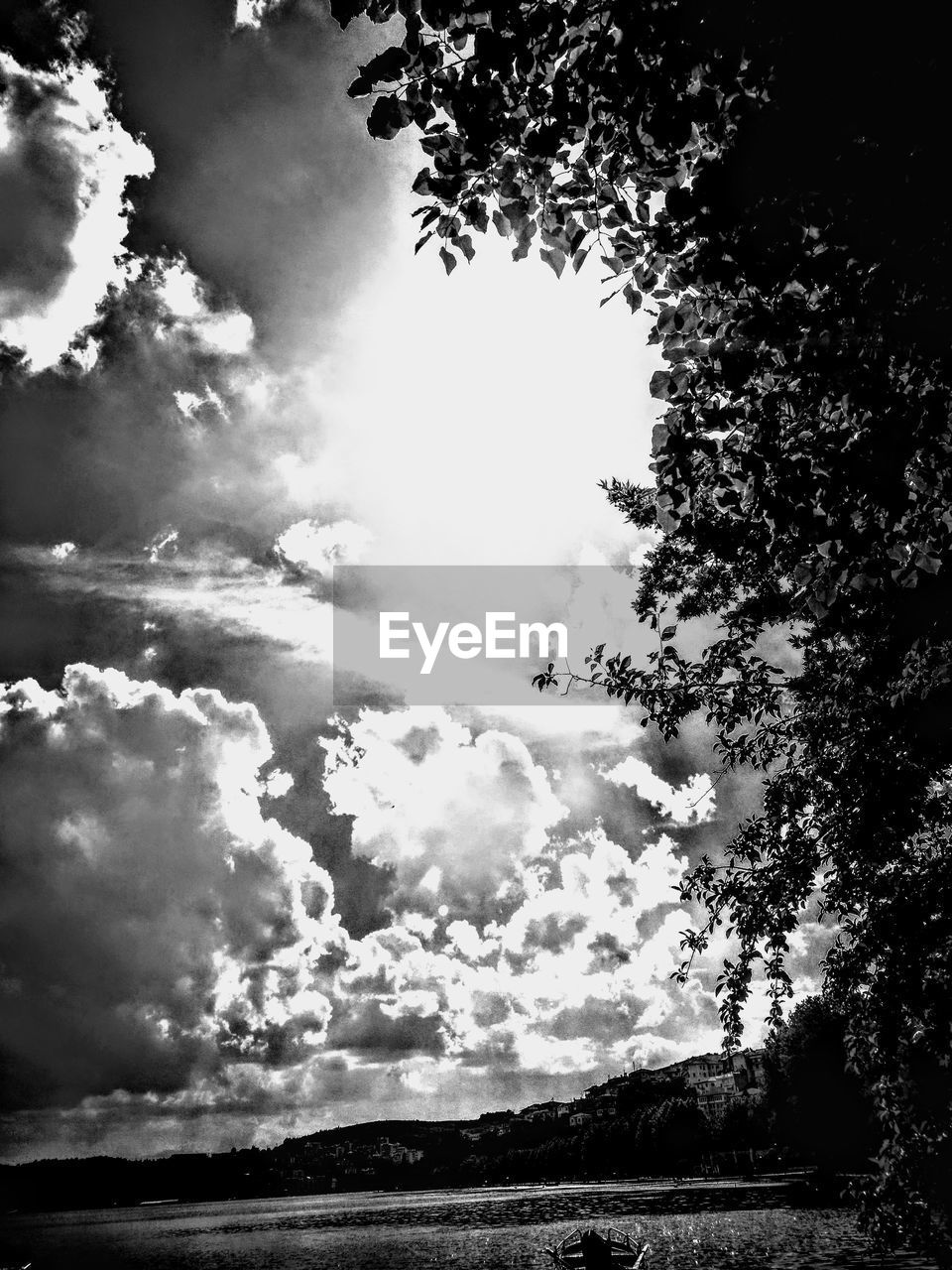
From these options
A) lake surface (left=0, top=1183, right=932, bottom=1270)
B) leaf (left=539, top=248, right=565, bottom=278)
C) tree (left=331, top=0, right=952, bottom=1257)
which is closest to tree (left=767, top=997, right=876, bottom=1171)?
lake surface (left=0, top=1183, right=932, bottom=1270)

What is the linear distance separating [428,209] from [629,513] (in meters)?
6.81

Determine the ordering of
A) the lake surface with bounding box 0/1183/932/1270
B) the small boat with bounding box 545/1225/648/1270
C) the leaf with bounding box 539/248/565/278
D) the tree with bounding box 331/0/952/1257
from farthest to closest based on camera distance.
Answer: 1. the lake surface with bounding box 0/1183/932/1270
2. the small boat with bounding box 545/1225/648/1270
3. the leaf with bounding box 539/248/565/278
4. the tree with bounding box 331/0/952/1257

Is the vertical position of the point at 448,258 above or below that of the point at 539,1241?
above

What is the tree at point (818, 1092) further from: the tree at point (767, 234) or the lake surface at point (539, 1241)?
the tree at point (767, 234)

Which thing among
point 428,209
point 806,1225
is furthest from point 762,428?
point 806,1225

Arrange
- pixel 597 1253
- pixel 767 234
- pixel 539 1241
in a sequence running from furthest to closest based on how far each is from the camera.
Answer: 1. pixel 539 1241
2. pixel 597 1253
3. pixel 767 234

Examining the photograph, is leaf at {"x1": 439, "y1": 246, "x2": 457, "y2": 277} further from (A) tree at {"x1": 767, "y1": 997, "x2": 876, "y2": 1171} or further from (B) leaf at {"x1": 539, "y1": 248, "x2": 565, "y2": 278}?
(A) tree at {"x1": 767, "y1": 997, "x2": 876, "y2": 1171}

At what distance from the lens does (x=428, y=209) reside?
4418 mm

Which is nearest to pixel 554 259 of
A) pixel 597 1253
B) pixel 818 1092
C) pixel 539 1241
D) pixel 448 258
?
pixel 448 258

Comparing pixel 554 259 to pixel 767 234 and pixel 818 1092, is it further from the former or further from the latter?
pixel 818 1092

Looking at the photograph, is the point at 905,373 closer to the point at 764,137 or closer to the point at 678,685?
the point at 764,137

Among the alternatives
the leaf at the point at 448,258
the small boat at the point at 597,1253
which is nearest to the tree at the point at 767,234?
the leaf at the point at 448,258

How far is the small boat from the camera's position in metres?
37.0

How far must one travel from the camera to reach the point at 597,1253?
122 feet
